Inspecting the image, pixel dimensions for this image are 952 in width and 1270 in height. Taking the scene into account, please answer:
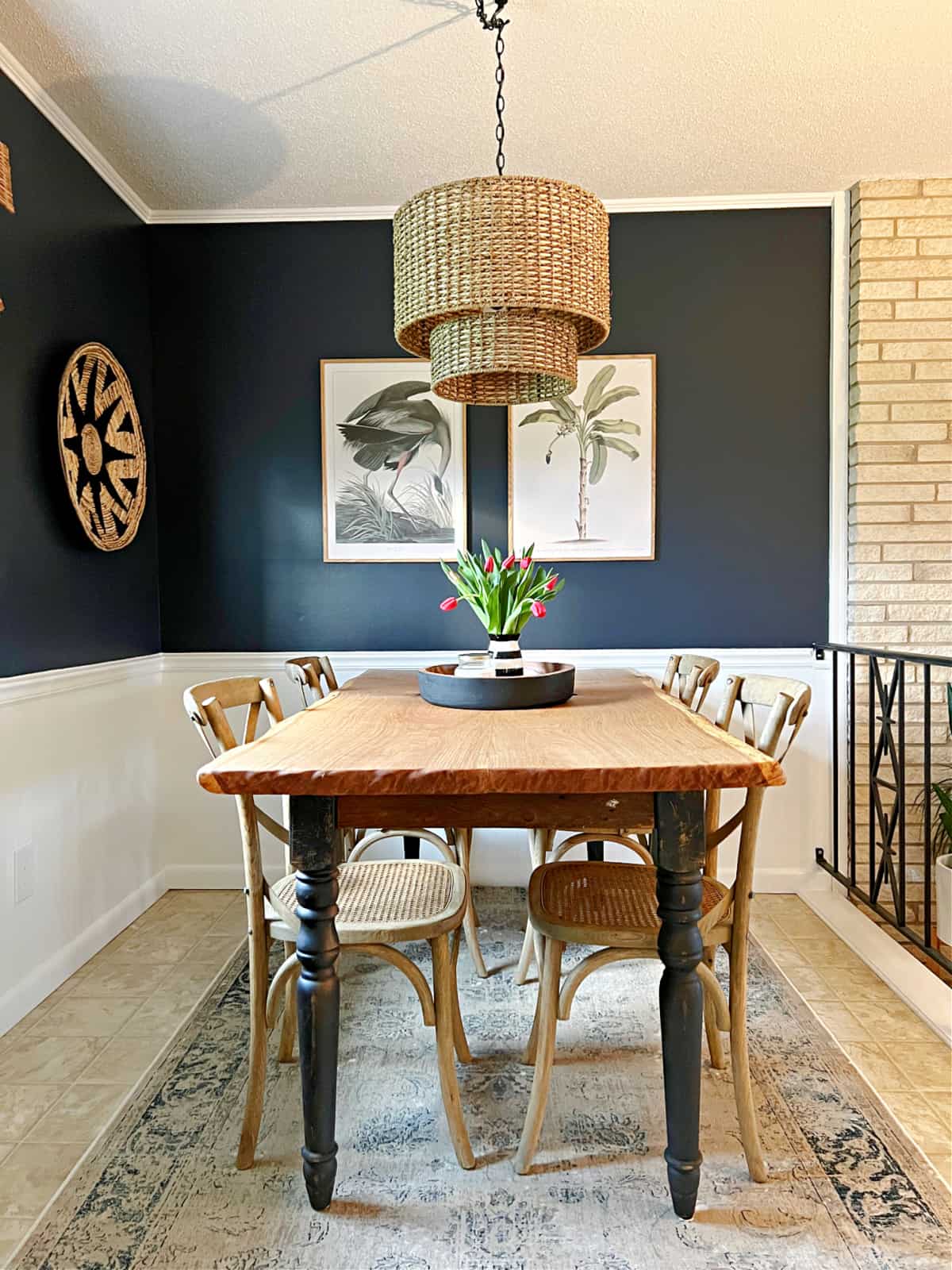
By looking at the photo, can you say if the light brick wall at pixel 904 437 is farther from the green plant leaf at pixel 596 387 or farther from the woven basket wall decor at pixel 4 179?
the woven basket wall decor at pixel 4 179

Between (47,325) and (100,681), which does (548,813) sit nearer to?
(100,681)

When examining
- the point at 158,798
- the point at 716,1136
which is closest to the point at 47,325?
the point at 158,798

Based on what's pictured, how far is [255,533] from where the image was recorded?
3.29 meters

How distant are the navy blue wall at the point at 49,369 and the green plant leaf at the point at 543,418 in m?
1.52

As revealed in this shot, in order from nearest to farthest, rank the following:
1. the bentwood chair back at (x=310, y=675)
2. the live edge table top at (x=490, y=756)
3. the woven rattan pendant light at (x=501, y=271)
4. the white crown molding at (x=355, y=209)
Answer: the live edge table top at (x=490, y=756) → the woven rattan pendant light at (x=501, y=271) → the bentwood chair back at (x=310, y=675) → the white crown molding at (x=355, y=209)

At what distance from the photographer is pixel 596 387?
320cm

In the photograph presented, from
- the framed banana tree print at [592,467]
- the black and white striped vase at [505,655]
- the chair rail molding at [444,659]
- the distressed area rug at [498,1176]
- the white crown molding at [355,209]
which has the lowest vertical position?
the distressed area rug at [498,1176]

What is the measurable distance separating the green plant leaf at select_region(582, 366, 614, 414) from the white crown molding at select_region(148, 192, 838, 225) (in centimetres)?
60

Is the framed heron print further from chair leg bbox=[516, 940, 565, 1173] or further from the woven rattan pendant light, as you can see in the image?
chair leg bbox=[516, 940, 565, 1173]

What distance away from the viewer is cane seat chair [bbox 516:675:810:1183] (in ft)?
5.08

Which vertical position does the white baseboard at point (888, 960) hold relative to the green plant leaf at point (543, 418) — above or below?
below

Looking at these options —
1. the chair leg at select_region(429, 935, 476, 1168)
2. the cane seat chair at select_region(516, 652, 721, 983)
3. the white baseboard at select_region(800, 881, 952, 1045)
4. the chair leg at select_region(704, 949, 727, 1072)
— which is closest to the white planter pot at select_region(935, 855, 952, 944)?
the white baseboard at select_region(800, 881, 952, 1045)

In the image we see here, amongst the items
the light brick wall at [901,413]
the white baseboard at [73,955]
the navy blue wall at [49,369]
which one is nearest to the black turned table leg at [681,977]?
the white baseboard at [73,955]

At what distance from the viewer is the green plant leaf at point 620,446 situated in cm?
320
